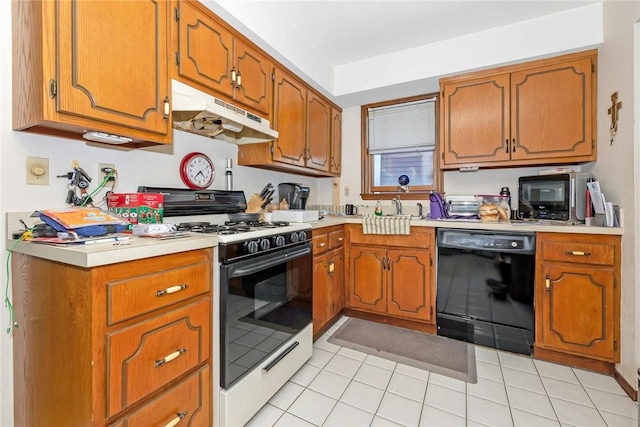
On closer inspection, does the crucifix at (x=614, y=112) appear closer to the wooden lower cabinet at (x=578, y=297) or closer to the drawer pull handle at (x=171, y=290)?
the wooden lower cabinet at (x=578, y=297)

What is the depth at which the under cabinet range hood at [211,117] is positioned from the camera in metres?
1.50

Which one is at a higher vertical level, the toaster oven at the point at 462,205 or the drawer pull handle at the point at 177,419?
the toaster oven at the point at 462,205

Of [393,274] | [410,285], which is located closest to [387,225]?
[393,274]

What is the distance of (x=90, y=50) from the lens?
45.1 inches

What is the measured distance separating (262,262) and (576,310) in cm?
203

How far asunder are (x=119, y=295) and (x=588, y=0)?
319 cm

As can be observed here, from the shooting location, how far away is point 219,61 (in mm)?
1758

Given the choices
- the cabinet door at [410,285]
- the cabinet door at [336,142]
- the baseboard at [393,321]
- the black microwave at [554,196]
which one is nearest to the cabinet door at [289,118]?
the cabinet door at [336,142]

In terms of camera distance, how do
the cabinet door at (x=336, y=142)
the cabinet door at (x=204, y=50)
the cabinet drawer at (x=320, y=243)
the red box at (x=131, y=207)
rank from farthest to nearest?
the cabinet door at (x=336, y=142)
the cabinet drawer at (x=320, y=243)
the cabinet door at (x=204, y=50)
the red box at (x=131, y=207)

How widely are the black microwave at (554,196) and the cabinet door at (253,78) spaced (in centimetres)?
215

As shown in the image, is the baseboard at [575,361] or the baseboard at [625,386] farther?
the baseboard at [575,361]

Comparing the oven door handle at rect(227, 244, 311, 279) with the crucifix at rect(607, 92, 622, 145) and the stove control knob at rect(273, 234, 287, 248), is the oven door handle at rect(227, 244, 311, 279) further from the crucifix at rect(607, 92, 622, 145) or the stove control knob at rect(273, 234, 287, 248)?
the crucifix at rect(607, 92, 622, 145)

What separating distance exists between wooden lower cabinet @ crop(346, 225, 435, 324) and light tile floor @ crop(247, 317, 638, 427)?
554 millimetres

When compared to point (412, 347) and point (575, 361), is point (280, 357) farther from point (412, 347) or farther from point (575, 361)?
point (575, 361)
